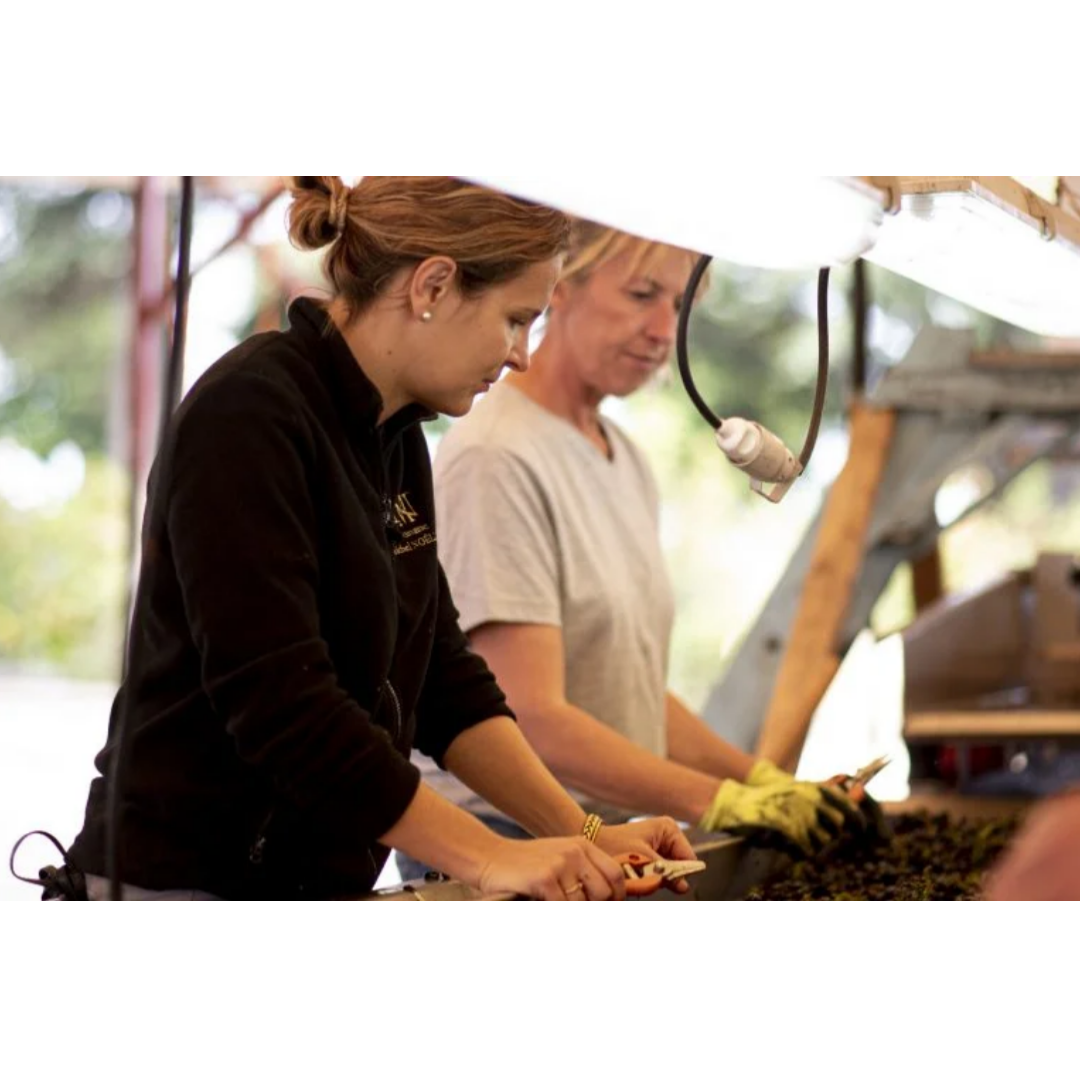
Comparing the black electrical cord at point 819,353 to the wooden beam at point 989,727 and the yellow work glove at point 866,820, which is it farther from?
the wooden beam at point 989,727

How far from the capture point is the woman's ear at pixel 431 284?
4.81ft

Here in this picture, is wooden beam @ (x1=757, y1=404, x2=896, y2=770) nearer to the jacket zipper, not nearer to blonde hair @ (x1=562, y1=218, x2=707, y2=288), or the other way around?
blonde hair @ (x1=562, y1=218, x2=707, y2=288)

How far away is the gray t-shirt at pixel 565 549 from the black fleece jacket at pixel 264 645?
1.77 feet

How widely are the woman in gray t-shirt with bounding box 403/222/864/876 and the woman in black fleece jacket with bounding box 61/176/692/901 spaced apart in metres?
0.41

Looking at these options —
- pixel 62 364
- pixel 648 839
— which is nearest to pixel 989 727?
pixel 648 839

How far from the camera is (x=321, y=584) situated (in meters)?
1.41

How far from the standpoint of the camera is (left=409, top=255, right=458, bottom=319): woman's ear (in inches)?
A: 57.7

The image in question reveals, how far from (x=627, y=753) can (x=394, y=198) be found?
0.85m

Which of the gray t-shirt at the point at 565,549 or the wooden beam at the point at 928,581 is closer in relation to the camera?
the gray t-shirt at the point at 565,549

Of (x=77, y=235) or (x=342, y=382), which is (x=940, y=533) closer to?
(x=342, y=382)

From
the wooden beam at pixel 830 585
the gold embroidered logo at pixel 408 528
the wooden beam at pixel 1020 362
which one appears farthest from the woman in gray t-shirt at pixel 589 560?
the wooden beam at pixel 1020 362

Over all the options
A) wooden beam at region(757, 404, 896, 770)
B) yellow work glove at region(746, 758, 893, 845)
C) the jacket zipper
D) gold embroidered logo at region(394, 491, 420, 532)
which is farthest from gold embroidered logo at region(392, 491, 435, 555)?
wooden beam at region(757, 404, 896, 770)
